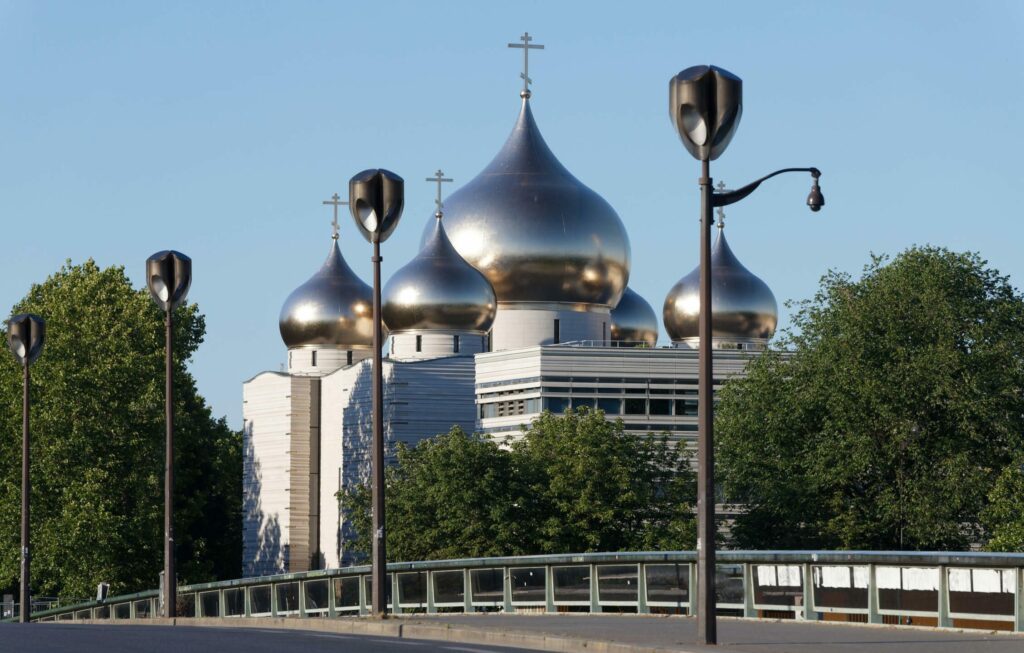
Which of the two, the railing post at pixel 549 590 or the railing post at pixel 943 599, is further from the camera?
the railing post at pixel 549 590

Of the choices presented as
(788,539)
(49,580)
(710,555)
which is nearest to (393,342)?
(49,580)

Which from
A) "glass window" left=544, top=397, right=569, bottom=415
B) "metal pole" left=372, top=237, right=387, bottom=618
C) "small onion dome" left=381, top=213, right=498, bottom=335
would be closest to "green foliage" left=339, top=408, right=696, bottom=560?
"glass window" left=544, top=397, right=569, bottom=415

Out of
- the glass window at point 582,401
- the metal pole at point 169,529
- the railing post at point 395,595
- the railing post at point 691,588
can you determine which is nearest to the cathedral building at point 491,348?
the glass window at point 582,401

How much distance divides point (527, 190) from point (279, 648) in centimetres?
6207

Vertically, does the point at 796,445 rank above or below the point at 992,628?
above

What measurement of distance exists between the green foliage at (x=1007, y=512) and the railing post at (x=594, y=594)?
26.8 meters

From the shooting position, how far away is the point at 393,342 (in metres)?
84.2

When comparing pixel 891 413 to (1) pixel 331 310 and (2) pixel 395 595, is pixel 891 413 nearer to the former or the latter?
(2) pixel 395 595

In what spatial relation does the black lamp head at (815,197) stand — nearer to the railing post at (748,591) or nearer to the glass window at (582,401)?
the railing post at (748,591)

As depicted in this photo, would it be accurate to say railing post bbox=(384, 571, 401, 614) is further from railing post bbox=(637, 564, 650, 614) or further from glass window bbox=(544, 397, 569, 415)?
glass window bbox=(544, 397, 569, 415)

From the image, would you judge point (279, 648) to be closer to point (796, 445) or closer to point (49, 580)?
point (796, 445)

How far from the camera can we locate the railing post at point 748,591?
24.1 metres

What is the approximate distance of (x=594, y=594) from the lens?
2664cm

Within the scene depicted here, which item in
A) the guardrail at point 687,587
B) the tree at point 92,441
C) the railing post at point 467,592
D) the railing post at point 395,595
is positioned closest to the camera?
the guardrail at point 687,587
